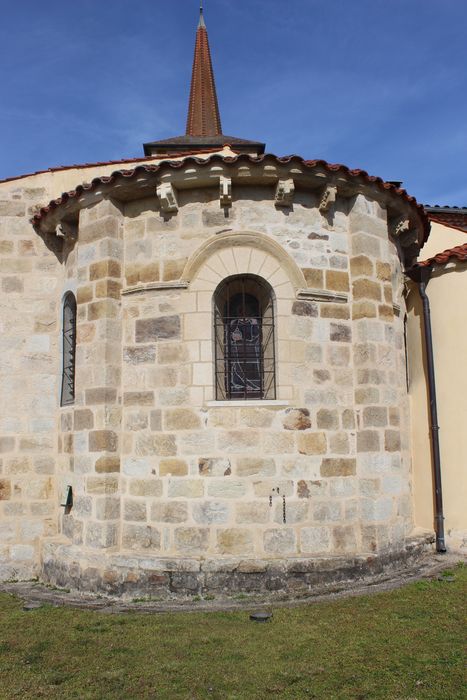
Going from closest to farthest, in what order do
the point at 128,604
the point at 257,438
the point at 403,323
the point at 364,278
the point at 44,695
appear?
the point at 44,695 < the point at 128,604 < the point at 257,438 < the point at 364,278 < the point at 403,323

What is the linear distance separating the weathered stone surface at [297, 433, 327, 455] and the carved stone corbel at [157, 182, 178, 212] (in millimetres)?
3034

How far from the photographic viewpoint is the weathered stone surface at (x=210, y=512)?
21.8 feet

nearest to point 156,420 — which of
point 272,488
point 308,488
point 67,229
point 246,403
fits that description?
point 246,403

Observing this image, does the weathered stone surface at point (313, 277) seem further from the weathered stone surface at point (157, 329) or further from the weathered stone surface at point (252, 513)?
the weathered stone surface at point (252, 513)

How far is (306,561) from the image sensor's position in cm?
655

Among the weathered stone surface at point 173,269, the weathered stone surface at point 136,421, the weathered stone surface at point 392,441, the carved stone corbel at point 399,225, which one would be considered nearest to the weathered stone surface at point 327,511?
the weathered stone surface at point 392,441

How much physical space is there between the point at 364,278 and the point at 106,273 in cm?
307

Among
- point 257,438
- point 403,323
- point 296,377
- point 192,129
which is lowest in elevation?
point 257,438

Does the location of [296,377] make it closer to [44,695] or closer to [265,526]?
[265,526]

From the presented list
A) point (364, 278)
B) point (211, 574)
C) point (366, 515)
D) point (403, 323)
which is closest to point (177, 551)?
point (211, 574)

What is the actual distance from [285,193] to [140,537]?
13.8 feet

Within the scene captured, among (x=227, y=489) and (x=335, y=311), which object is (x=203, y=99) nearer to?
(x=335, y=311)

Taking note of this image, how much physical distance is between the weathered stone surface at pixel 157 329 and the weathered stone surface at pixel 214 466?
1453 mm

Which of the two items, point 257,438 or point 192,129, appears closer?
point 257,438
